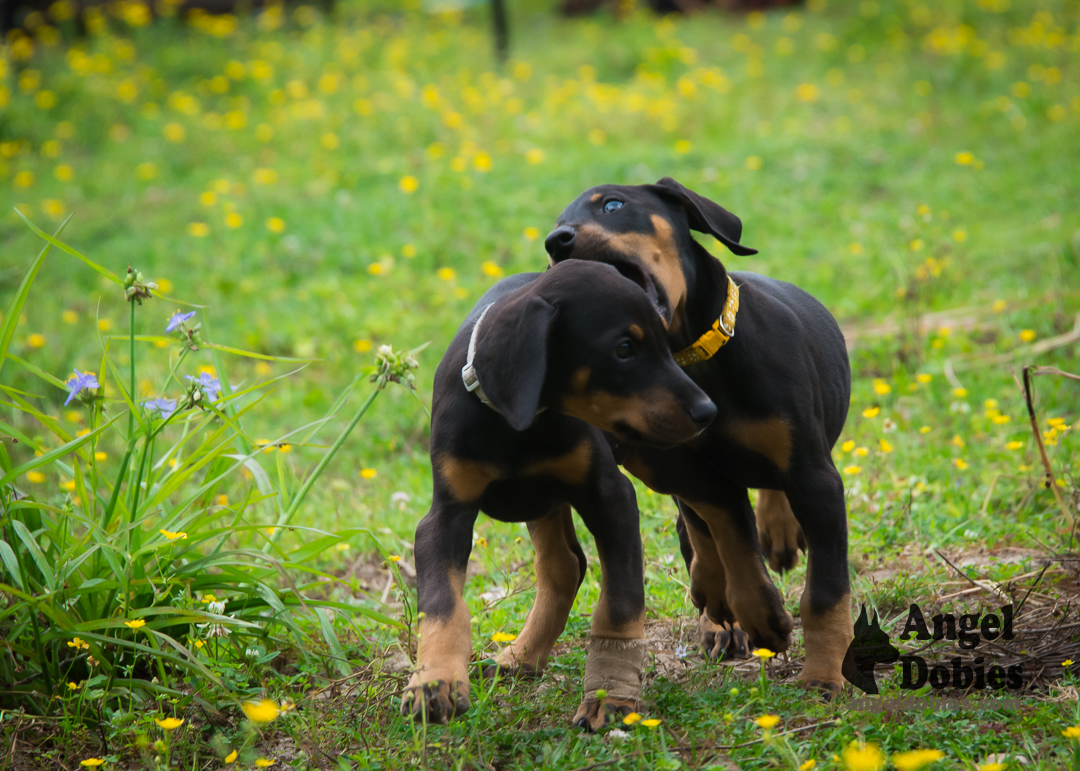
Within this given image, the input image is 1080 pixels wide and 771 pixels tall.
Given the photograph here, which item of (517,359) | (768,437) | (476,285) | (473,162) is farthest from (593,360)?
(473,162)

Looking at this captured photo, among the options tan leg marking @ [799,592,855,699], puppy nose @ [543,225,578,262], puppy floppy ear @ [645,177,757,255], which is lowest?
tan leg marking @ [799,592,855,699]

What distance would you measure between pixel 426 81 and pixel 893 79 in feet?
17.1

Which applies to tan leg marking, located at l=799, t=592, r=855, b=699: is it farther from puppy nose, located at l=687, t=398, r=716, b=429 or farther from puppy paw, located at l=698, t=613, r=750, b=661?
puppy nose, located at l=687, t=398, r=716, b=429

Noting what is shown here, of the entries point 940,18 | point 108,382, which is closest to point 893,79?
point 940,18

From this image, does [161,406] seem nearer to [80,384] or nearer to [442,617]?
[80,384]

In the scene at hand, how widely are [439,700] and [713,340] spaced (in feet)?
3.85

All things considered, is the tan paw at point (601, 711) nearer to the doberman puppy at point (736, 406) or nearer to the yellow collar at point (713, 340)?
the doberman puppy at point (736, 406)

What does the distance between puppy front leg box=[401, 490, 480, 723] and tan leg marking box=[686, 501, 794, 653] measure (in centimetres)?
78

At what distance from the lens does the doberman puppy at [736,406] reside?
282 cm

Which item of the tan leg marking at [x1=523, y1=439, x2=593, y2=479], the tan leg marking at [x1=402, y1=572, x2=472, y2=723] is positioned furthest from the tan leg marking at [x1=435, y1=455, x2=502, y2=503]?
the tan leg marking at [x1=402, y1=572, x2=472, y2=723]

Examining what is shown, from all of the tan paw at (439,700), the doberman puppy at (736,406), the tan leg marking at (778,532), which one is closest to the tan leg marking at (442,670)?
the tan paw at (439,700)

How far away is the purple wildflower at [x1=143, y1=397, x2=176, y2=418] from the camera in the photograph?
3.07m

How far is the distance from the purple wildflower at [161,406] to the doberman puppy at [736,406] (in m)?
1.25

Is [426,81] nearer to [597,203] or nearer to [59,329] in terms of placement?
[59,329]
